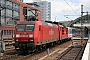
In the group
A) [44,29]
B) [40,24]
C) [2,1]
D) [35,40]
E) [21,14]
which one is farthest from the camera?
[21,14]

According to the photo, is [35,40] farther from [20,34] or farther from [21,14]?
[21,14]

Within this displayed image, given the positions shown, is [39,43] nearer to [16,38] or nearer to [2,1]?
[16,38]

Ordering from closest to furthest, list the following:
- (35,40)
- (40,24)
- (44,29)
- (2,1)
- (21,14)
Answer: (35,40), (40,24), (44,29), (2,1), (21,14)

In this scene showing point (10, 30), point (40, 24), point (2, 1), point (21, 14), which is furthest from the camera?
point (21, 14)

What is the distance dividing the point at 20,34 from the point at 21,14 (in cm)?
5765

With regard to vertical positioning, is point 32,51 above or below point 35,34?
below

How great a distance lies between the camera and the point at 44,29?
2105cm

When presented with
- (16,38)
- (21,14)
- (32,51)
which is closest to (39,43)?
(32,51)

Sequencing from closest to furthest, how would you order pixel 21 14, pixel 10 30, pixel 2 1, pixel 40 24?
pixel 40 24
pixel 2 1
pixel 10 30
pixel 21 14

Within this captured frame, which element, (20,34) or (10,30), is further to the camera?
(10,30)

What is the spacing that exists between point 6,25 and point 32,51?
45.0 metres

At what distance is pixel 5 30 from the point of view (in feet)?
→ 202

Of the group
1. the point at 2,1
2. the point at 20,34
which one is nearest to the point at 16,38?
the point at 20,34

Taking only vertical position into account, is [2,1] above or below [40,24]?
above
